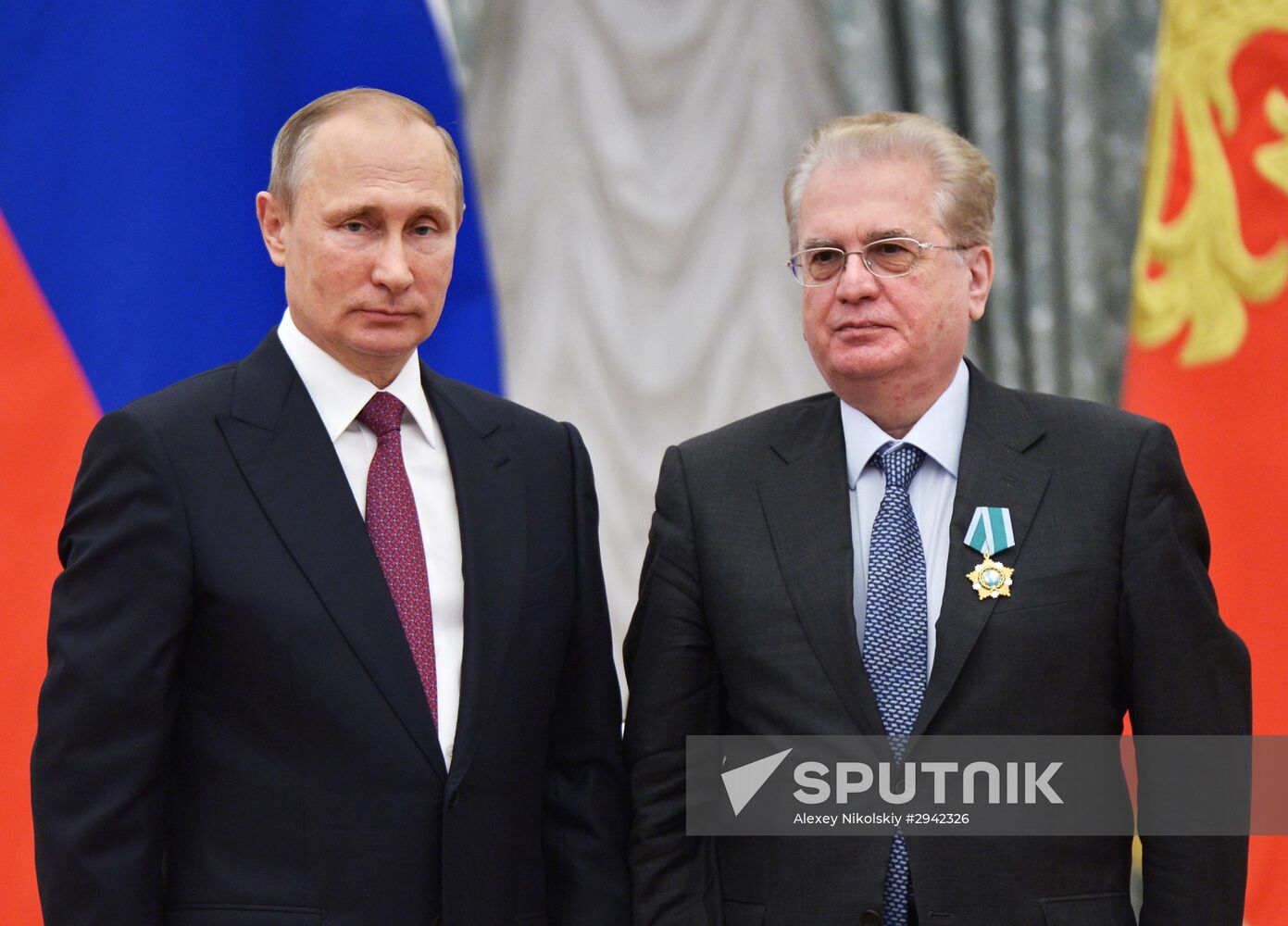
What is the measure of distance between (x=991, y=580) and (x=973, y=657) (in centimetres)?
11

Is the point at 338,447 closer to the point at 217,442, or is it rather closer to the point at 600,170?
the point at 217,442

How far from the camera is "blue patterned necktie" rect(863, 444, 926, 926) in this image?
1933mm

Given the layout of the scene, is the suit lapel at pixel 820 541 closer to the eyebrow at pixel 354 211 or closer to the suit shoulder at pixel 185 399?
the eyebrow at pixel 354 211

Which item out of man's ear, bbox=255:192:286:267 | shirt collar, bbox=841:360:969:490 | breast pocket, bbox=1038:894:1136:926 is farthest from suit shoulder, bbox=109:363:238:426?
breast pocket, bbox=1038:894:1136:926

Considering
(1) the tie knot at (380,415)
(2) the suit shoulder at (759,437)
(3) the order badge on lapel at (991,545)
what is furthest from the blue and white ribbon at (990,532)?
(1) the tie knot at (380,415)

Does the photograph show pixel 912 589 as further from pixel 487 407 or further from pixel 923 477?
pixel 487 407

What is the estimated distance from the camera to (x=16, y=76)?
300 centimetres

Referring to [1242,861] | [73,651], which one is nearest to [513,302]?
[73,651]

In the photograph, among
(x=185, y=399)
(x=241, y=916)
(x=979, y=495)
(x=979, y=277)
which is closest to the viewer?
(x=241, y=916)

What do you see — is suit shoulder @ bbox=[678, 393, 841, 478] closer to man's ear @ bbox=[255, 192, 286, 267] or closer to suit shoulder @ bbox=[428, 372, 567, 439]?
suit shoulder @ bbox=[428, 372, 567, 439]

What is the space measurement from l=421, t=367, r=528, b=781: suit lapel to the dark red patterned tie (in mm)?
53

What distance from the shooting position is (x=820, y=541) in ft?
6.74

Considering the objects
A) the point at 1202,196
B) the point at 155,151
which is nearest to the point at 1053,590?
the point at 1202,196

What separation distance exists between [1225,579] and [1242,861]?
1258 millimetres
